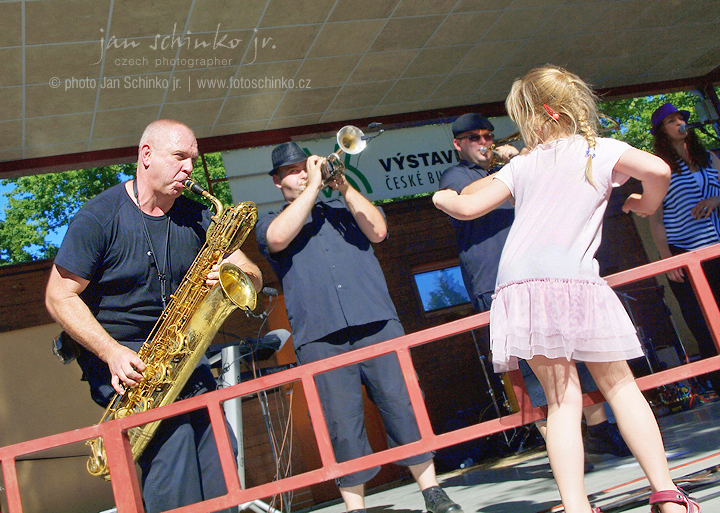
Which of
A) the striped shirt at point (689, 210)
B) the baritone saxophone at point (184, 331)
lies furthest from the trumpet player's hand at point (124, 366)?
the striped shirt at point (689, 210)

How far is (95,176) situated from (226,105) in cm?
1265

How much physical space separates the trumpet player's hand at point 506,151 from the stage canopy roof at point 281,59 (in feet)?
7.32

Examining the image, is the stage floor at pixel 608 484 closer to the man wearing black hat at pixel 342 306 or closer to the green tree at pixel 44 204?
the man wearing black hat at pixel 342 306

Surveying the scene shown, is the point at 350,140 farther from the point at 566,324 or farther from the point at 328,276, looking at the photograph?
the point at 566,324

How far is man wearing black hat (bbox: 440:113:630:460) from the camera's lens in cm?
354

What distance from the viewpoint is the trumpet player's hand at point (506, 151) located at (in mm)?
3830

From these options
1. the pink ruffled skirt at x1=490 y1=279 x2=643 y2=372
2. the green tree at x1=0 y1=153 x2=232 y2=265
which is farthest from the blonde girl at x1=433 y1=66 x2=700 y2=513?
the green tree at x1=0 y1=153 x2=232 y2=265

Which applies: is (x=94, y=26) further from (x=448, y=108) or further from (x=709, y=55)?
(x=709, y=55)

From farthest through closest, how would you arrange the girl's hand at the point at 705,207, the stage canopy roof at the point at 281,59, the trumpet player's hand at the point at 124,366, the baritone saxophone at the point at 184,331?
the stage canopy roof at the point at 281,59
the girl's hand at the point at 705,207
the baritone saxophone at the point at 184,331
the trumpet player's hand at the point at 124,366

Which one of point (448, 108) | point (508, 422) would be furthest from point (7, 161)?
point (508, 422)

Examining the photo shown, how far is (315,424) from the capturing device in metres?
2.51

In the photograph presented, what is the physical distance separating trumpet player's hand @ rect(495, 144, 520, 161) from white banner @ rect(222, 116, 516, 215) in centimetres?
331

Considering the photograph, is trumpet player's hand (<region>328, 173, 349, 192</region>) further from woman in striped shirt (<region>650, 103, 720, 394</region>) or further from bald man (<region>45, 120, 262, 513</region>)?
woman in striped shirt (<region>650, 103, 720, 394</region>)

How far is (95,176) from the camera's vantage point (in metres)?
17.4
